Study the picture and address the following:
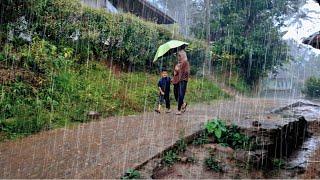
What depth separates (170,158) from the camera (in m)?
6.52

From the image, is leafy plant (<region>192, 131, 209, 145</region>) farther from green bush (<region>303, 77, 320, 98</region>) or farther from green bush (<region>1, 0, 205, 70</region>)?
green bush (<region>303, 77, 320, 98</region>)

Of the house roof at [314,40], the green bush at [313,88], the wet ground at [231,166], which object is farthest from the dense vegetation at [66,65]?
the green bush at [313,88]

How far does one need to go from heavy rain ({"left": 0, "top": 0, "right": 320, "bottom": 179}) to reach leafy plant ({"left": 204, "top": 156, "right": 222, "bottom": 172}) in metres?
0.02

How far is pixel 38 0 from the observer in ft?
35.3

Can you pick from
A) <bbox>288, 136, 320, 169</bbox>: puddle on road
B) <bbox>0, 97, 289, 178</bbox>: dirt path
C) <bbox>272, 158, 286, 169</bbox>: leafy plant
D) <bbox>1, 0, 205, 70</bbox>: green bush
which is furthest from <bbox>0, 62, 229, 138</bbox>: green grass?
<bbox>288, 136, 320, 169</bbox>: puddle on road

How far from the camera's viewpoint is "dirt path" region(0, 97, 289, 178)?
5.99 meters

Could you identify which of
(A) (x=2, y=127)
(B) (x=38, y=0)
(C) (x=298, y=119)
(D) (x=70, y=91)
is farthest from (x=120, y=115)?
(C) (x=298, y=119)

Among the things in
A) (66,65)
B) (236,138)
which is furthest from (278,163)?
(66,65)

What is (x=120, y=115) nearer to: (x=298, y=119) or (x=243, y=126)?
(x=243, y=126)

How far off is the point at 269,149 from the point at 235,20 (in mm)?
17499

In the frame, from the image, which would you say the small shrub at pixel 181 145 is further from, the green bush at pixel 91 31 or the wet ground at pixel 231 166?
the green bush at pixel 91 31

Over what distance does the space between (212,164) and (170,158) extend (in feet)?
2.67

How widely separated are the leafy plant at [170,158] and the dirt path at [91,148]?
0.54 feet

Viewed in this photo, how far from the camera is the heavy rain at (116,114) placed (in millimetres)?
6512
